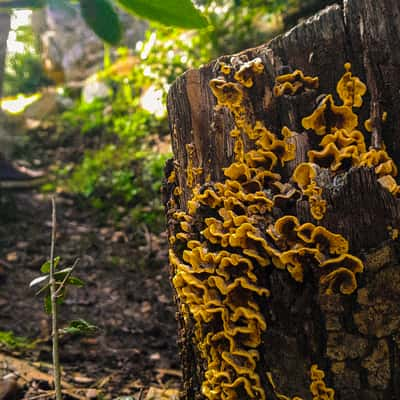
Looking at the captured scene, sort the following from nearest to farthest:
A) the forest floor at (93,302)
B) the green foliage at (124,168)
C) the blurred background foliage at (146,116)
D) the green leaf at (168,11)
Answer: the green leaf at (168,11) → the forest floor at (93,302) → the green foliage at (124,168) → the blurred background foliage at (146,116)

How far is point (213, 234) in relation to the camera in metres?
1.55

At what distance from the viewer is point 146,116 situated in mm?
6379

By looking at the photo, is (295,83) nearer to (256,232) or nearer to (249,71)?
(249,71)

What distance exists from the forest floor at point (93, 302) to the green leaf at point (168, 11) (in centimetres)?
137

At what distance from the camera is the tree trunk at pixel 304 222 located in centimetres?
142

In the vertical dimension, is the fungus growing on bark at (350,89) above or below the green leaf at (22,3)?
below

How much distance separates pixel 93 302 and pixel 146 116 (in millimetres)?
3380

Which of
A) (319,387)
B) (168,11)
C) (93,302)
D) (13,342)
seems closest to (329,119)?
(168,11)

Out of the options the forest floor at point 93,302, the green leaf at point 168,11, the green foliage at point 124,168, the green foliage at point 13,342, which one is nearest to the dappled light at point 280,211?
the green leaf at point 168,11

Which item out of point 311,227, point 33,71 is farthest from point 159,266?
point 33,71

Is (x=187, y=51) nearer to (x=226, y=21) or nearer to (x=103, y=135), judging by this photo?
(x=226, y=21)

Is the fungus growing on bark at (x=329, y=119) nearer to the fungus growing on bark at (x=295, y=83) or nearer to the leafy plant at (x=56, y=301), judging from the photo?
the fungus growing on bark at (x=295, y=83)

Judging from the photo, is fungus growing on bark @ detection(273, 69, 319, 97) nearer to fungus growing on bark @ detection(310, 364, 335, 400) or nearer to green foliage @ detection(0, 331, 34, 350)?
fungus growing on bark @ detection(310, 364, 335, 400)

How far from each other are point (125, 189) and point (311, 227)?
4158 millimetres
